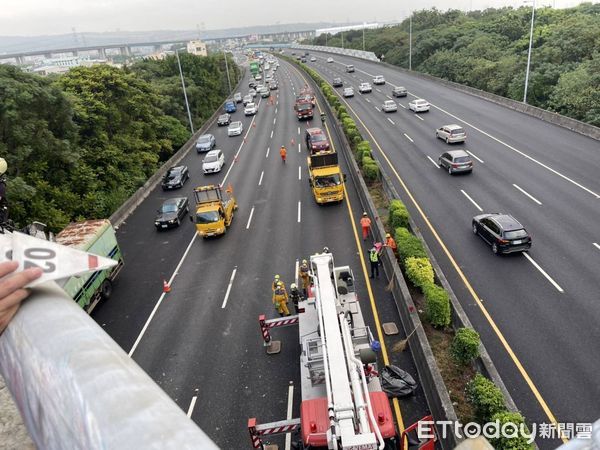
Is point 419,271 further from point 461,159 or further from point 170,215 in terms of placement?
point 170,215

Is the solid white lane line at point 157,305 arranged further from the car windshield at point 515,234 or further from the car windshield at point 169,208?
the car windshield at point 515,234

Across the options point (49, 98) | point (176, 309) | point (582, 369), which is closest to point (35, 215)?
point (49, 98)

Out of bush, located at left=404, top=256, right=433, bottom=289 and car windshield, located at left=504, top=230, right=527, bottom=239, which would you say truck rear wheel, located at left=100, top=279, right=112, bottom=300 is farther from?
car windshield, located at left=504, top=230, right=527, bottom=239

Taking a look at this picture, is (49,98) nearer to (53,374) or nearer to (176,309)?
(176,309)

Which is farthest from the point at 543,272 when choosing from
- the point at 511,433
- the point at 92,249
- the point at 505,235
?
the point at 92,249

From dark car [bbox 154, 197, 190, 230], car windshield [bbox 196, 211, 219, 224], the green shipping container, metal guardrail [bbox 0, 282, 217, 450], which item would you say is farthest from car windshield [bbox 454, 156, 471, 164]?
metal guardrail [bbox 0, 282, 217, 450]

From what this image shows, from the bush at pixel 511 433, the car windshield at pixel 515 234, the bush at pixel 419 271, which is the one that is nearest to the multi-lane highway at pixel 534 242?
the car windshield at pixel 515 234

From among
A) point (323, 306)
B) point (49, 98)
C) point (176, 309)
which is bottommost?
point (176, 309)
